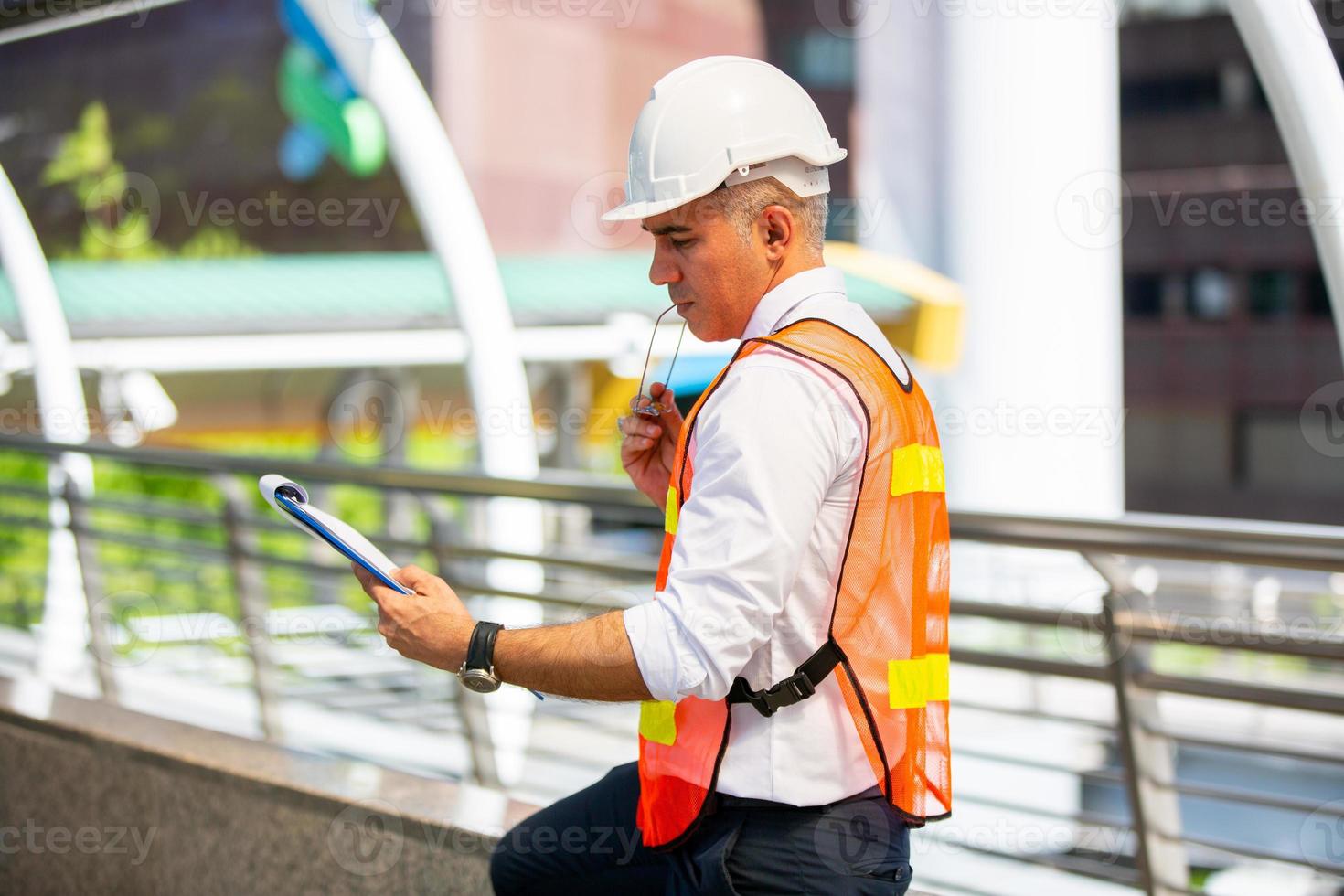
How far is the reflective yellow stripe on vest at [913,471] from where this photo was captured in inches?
73.8

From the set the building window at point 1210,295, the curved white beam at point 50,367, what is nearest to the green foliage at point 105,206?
the curved white beam at point 50,367

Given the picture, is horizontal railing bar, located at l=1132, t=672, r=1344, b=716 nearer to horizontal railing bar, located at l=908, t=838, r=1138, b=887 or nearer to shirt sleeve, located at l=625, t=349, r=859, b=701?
horizontal railing bar, located at l=908, t=838, r=1138, b=887

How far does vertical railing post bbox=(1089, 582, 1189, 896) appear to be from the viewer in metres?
3.28

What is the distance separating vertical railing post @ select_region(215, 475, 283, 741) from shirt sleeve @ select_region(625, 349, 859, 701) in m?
3.49

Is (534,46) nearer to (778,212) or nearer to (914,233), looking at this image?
(914,233)

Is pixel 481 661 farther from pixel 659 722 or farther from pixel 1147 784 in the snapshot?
pixel 1147 784

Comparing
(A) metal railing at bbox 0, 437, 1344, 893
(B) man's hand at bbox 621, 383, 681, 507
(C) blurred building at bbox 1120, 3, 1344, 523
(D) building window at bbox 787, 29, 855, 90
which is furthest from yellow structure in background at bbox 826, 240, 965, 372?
(D) building window at bbox 787, 29, 855, 90

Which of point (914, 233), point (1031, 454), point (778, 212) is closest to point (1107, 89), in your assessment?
point (914, 233)

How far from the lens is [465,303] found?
6.10m

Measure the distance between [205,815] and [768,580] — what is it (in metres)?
2.49

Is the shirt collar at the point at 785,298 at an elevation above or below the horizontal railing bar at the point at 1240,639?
above

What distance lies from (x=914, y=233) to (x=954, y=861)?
3.01 m

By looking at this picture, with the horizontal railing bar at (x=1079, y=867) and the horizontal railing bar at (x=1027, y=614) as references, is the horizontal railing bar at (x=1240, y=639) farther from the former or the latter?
the horizontal railing bar at (x=1079, y=867)

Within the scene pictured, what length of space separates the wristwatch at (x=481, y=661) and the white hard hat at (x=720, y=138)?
0.58 metres
